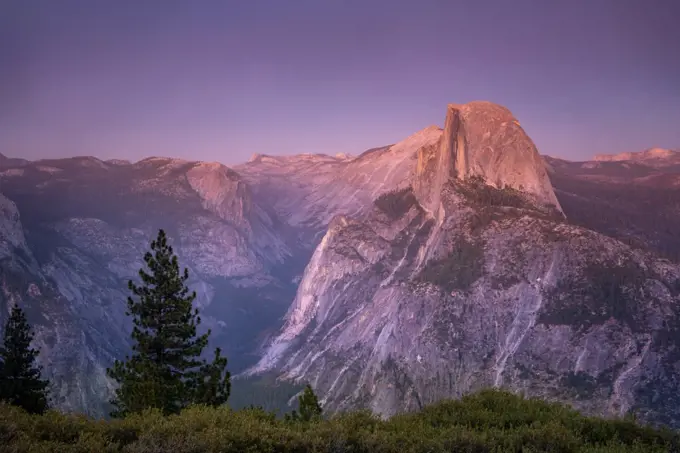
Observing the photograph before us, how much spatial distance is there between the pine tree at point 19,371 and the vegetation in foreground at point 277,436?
3233 cm

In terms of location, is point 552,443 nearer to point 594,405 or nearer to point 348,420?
point 348,420

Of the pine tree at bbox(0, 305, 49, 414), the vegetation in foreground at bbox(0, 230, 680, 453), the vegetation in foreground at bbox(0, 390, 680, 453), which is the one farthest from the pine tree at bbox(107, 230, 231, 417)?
the vegetation in foreground at bbox(0, 390, 680, 453)

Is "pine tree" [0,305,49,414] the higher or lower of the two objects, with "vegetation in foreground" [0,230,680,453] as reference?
lower

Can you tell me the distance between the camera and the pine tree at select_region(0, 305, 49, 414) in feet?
162

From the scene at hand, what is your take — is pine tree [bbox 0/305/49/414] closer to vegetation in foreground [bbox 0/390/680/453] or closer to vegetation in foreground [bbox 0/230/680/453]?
vegetation in foreground [bbox 0/230/680/453]

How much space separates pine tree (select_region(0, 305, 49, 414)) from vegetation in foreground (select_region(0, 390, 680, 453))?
3233 cm

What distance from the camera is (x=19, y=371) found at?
5197cm

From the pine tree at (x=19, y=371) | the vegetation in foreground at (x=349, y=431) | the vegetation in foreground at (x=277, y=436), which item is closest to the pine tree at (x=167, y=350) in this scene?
the pine tree at (x=19, y=371)

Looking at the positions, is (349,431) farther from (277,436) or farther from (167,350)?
(167,350)

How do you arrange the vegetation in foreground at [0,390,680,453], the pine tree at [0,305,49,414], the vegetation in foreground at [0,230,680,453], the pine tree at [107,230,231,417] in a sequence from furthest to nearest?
the pine tree at [0,305,49,414], the pine tree at [107,230,231,417], the vegetation in foreground at [0,230,680,453], the vegetation in foreground at [0,390,680,453]

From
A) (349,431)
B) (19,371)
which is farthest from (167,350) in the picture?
(349,431)

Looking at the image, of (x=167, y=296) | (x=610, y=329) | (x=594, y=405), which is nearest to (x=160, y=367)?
(x=167, y=296)

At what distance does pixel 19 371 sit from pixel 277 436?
44.0 meters

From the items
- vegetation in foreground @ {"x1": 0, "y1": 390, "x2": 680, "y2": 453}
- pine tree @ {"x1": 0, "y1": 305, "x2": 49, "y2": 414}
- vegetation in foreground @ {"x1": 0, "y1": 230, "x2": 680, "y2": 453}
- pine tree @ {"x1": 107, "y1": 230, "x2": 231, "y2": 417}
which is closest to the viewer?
vegetation in foreground @ {"x1": 0, "y1": 390, "x2": 680, "y2": 453}
